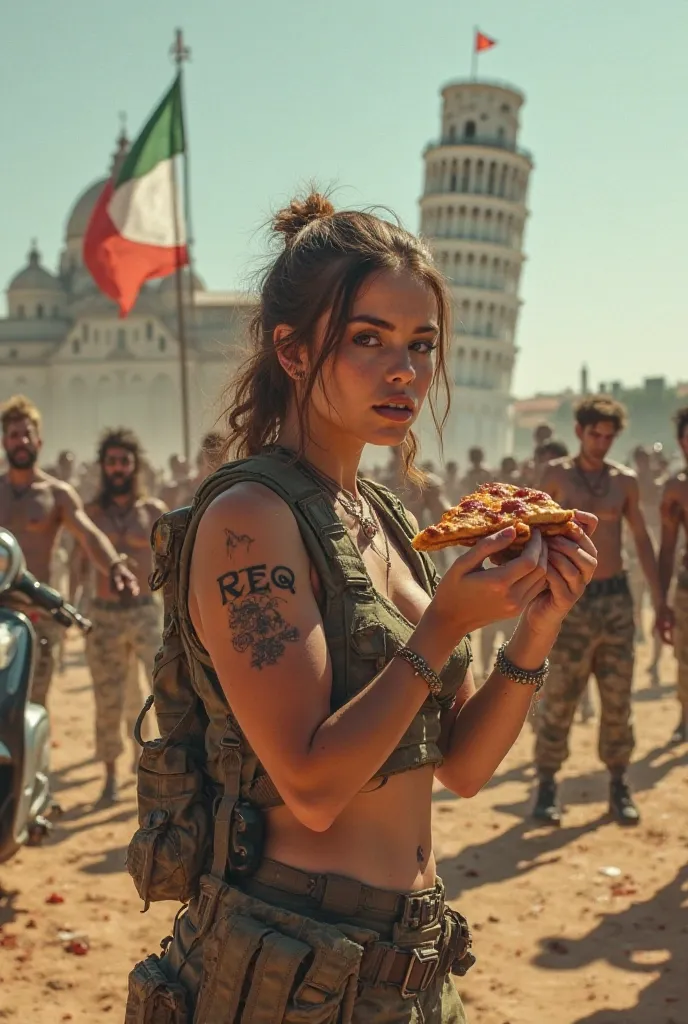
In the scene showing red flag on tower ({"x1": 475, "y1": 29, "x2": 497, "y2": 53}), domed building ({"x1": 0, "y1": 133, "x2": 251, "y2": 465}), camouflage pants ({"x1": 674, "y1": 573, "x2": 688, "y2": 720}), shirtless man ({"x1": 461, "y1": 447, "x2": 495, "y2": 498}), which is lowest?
domed building ({"x1": 0, "y1": 133, "x2": 251, "y2": 465})

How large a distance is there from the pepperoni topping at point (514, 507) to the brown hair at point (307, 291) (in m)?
0.27

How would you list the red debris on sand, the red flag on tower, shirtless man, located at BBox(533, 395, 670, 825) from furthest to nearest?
the red flag on tower
shirtless man, located at BBox(533, 395, 670, 825)
the red debris on sand

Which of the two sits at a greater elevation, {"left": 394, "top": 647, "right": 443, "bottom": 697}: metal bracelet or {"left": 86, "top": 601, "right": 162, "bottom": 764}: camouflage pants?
{"left": 394, "top": 647, "right": 443, "bottom": 697}: metal bracelet

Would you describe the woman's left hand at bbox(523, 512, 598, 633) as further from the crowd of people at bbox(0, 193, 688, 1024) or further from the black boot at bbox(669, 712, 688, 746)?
the black boot at bbox(669, 712, 688, 746)

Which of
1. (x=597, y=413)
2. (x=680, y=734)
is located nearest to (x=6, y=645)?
(x=597, y=413)

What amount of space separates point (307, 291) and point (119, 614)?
6098mm

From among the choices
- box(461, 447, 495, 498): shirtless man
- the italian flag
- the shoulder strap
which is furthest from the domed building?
the shoulder strap

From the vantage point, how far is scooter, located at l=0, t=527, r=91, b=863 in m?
4.30

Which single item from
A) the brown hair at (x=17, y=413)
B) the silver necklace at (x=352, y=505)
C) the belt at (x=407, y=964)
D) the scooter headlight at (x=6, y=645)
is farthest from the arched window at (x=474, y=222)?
the belt at (x=407, y=964)

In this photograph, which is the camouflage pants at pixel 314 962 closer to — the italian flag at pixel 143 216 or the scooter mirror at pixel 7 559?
the scooter mirror at pixel 7 559

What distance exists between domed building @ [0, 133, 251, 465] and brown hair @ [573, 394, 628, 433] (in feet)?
215

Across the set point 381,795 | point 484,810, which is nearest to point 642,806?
point 484,810

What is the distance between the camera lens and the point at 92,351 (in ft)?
257

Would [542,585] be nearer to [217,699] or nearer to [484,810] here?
[217,699]
